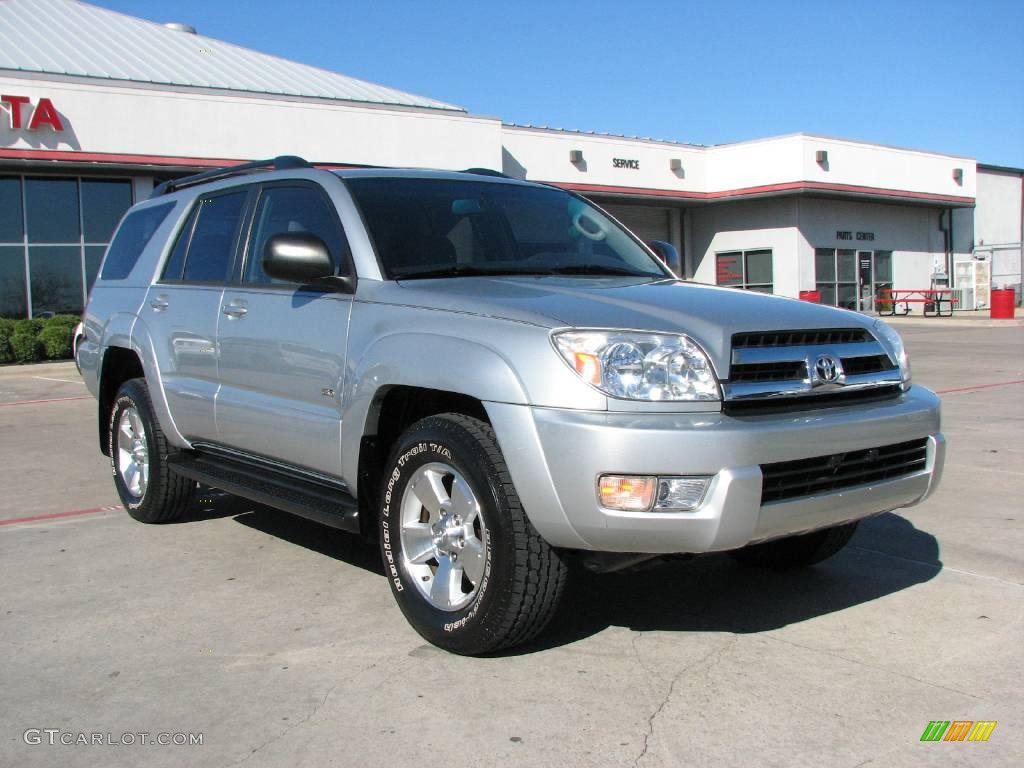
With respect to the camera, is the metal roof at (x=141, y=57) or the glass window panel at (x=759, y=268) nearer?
the metal roof at (x=141, y=57)

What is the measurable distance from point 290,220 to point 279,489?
1.30 meters

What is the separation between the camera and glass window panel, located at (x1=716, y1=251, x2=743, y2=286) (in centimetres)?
3519

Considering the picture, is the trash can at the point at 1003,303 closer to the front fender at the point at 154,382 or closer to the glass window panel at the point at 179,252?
the glass window panel at the point at 179,252

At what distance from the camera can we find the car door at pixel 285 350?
14.6 feet

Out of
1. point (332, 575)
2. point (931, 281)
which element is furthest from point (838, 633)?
point (931, 281)

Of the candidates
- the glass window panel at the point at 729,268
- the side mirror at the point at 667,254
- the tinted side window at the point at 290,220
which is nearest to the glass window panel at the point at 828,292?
the glass window panel at the point at 729,268

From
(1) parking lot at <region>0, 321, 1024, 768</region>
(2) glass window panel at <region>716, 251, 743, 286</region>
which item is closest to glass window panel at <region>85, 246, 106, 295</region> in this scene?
(1) parking lot at <region>0, 321, 1024, 768</region>

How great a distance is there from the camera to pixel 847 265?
3538cm

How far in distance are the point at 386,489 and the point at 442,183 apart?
171 cm

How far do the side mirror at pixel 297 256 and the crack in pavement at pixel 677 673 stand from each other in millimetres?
1950

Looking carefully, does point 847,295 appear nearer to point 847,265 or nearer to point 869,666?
point 847,265

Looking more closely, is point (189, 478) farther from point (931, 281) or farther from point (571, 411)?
point (931, 281)

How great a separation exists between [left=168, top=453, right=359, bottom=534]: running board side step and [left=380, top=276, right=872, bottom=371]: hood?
904mm

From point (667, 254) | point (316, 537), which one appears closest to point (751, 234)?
point (667, 254)
